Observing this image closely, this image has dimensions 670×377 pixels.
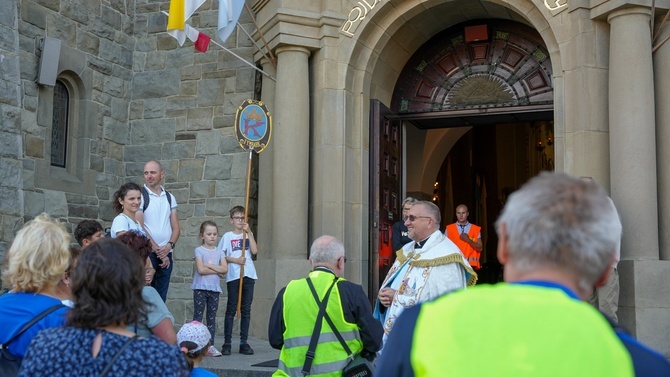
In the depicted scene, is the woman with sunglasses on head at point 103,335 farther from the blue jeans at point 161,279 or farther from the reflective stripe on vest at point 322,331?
the blue jeans at point 161,279

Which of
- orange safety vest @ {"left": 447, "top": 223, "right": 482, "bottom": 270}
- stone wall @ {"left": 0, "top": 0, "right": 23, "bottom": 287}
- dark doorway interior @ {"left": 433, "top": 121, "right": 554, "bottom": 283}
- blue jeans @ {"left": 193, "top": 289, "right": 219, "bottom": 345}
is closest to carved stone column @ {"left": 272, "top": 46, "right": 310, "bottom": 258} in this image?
blue jeans @ {"left": 193, "top": 289, "right": 219, "bottom": 345}

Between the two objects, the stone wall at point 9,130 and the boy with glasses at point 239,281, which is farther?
the stone wall at point 9,130

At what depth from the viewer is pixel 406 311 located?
2090mm

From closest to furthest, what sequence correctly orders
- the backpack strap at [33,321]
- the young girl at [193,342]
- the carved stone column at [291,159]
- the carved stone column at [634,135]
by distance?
the backpack strap at [33,321], the young girl at [193,342], the carved stone column at [634,135], the carved stone column at [291,159]

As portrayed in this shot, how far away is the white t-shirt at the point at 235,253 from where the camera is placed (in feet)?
30.7

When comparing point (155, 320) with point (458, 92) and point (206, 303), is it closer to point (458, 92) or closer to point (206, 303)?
point (206, 303)

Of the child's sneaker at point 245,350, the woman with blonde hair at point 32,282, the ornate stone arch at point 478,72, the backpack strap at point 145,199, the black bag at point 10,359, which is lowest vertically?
the child's sneaker at point 245,350

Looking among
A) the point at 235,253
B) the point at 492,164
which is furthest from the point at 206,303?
the point at 492,164

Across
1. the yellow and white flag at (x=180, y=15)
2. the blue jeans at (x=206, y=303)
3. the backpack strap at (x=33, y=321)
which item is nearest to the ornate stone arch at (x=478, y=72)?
the yellow and white flag at (x=180, y=15)

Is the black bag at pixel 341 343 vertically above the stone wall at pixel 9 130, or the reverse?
the stone wall at pixel 9 130

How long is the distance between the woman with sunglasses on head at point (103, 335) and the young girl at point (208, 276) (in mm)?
6155

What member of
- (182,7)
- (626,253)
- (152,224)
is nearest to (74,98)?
(182,7)

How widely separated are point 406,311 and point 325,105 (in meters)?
9.18

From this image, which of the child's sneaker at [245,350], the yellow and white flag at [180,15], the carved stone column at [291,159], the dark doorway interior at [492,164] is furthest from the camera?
the dark doorway interior at [492,164]
